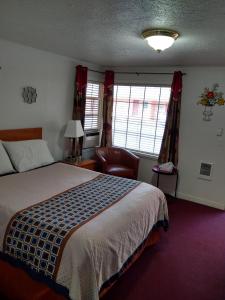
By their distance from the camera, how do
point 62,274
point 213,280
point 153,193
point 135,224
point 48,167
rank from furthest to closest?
1. point 48,167
2. point 153,193
3. point 213,280
4. point 135,224
5. point 62,274

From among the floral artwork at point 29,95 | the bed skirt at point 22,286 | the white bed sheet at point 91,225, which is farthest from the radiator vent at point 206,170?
the floral artwork at point 29,95

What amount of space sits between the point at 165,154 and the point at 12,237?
306 cm

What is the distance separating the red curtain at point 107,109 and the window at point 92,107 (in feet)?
0.62

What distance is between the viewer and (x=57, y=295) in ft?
5.70

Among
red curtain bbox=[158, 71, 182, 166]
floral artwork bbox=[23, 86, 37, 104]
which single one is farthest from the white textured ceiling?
red curtain bbox=[158, 71, 182, 166]

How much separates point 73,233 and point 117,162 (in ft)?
9.44

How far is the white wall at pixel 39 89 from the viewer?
3.26 meters

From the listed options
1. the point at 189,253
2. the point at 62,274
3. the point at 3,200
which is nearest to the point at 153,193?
the point at 189,253

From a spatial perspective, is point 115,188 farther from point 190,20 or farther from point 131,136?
point 131,136

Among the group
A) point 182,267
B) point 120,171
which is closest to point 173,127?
point 120,171

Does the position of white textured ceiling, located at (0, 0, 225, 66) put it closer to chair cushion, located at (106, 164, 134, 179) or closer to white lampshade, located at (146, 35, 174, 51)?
→ white lampshade, located at (146, 35, 174, 51)

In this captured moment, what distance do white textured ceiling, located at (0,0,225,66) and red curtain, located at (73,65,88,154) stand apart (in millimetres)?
895

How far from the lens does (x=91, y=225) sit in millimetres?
1913

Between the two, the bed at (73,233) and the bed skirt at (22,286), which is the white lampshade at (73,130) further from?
→ the bed skirt at (22,286)
